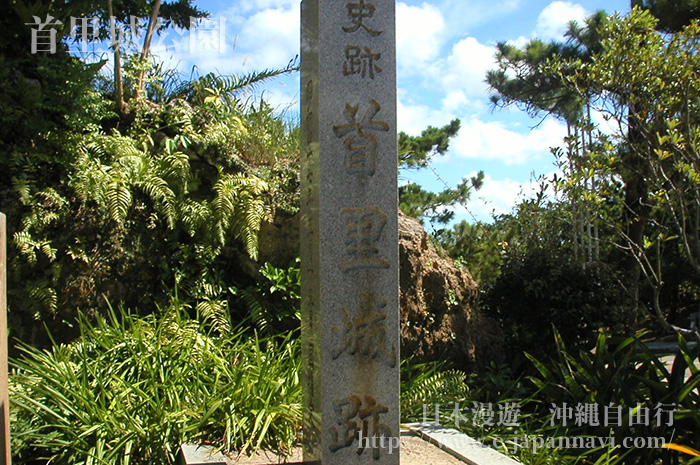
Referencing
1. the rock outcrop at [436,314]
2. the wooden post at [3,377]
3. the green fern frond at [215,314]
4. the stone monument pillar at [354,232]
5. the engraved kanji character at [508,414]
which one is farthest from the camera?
the rock outcrop at [436,314]

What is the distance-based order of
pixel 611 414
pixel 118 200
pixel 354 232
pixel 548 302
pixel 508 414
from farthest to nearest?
pixel 548 302, pixel 118 200, pixel 508 414, pixel 611 414, pixel 354 232

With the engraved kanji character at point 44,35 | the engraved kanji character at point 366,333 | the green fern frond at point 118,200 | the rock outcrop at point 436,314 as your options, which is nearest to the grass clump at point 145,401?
the engraved kanji character at point 366,333

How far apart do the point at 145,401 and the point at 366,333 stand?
1512mm

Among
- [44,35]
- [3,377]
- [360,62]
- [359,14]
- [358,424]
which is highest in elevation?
[44,35]

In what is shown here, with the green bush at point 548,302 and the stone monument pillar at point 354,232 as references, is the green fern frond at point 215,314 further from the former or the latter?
the green bush at point 548,302

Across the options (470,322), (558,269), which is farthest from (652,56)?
(470,322)

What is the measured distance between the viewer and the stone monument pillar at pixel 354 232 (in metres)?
3.29

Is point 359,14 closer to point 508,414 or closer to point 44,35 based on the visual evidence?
Result: point 508,414

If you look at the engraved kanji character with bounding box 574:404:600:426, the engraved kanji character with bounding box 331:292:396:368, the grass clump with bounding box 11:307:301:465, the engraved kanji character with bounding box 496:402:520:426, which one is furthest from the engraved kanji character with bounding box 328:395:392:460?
the engraved kanji character with bounding box 574:404:600:426

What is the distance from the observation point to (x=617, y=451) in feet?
13.6

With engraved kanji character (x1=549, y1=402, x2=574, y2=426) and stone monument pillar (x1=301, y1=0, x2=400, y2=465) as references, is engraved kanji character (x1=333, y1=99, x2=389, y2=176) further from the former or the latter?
engraved kanji character (x1=549, y1=402, x2=574, y2=426)

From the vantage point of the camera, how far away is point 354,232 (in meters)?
3.32

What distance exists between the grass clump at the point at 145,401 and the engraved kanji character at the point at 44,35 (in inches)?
119

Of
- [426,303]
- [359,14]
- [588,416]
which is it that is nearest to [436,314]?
[426,303]
